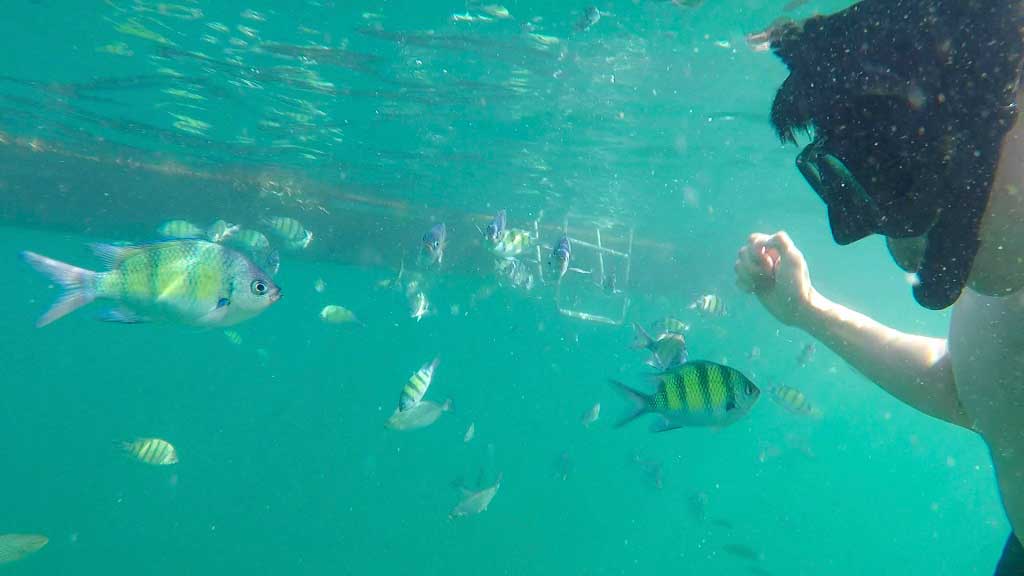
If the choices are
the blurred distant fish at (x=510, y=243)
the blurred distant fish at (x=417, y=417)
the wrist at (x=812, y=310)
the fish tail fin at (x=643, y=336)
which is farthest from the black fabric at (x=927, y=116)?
the blurred distant fish at (x=417, y=417)

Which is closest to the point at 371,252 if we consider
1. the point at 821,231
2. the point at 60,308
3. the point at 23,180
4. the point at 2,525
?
the point at 23,180

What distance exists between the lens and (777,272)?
332 cm

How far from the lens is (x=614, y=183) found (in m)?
24.8

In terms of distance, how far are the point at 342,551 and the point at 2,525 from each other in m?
20.6

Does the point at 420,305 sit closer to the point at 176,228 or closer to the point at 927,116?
the point at 176,228

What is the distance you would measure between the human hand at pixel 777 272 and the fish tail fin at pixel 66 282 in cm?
398

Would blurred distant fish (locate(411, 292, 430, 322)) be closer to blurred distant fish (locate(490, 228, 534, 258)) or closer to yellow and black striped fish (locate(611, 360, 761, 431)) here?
blurred distant fish (locate(490, 228, 534, 258))

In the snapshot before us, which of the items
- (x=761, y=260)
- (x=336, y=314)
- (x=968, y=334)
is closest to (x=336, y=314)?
(x=336, y=314)

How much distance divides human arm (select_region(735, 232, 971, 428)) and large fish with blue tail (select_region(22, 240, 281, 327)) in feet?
10.5

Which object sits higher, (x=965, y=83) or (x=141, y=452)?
(x=965, y=83)

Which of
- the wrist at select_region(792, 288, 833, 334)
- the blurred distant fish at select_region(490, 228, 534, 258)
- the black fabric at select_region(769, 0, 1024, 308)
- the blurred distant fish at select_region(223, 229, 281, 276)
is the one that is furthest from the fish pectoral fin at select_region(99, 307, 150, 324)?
the blurred distant fish at select_region(223, 229, 281, 276)

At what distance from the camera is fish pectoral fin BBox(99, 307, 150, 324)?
12.0 feet

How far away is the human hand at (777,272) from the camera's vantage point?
3264 mm

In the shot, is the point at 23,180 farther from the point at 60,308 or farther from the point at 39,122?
the point at 60,308
